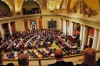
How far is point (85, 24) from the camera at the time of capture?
14141 millimetres

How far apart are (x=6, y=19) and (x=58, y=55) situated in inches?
761

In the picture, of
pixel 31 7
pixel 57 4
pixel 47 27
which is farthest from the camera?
pixel 31 7

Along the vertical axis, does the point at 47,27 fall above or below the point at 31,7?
below

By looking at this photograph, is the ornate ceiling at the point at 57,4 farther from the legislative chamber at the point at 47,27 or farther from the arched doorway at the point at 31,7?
the arched doorway at the point at 31,7

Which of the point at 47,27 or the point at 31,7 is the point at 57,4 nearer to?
the point at 47,27

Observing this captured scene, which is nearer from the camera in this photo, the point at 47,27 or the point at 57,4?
the point at 57,4

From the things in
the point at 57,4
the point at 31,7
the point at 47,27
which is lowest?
the point at 47,27

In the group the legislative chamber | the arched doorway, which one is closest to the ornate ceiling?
the legislative chamber

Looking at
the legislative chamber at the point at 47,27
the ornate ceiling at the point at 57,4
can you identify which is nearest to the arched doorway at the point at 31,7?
the legislative chamber at the point at 47,27

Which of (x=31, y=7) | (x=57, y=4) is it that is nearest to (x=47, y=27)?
(x=57, y=4)

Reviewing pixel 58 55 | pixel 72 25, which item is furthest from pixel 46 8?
pixel 58 55

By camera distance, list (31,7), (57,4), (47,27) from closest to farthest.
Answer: (57,4) < (47,27) < (31,7)

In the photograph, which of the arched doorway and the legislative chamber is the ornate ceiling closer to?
the legislative chamber

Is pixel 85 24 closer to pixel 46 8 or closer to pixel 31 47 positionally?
pixel 31 47
